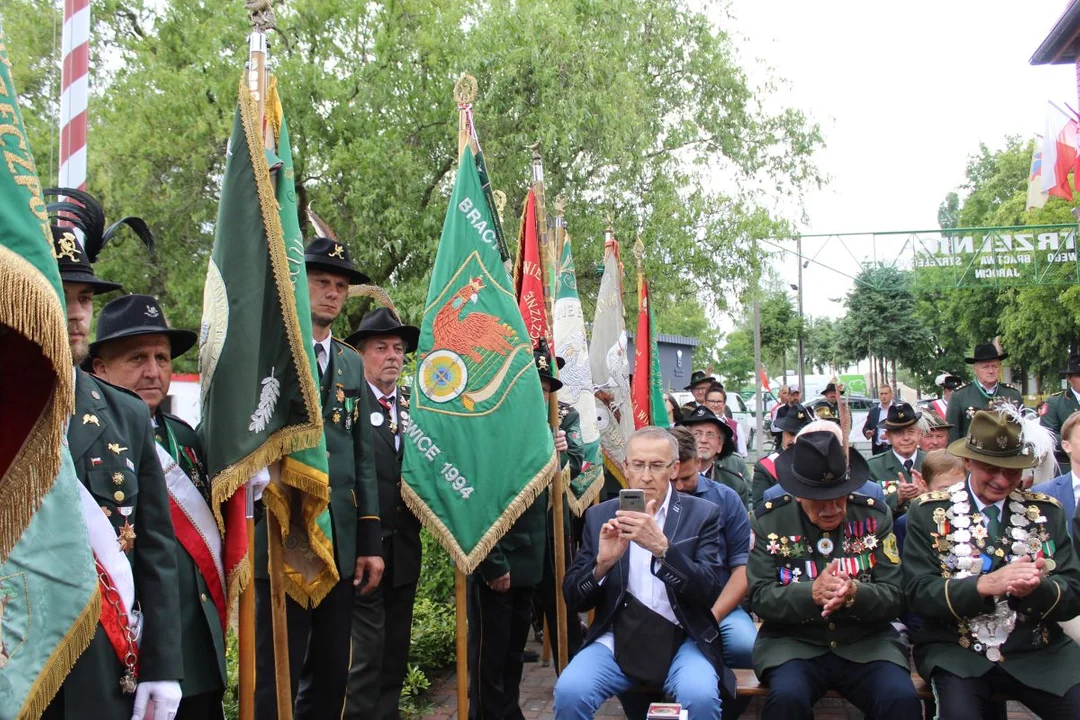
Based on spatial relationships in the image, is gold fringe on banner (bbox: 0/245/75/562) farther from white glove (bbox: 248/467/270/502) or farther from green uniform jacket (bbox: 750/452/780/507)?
green uniform jacket (bbox: 750/452/780/507)

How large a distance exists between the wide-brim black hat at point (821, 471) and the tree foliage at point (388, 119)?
9.07 meters

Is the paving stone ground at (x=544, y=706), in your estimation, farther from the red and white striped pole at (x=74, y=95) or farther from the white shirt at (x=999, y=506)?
the red and white striped pole at (x=74, y=95)

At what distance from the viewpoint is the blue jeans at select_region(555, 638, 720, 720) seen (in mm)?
4250

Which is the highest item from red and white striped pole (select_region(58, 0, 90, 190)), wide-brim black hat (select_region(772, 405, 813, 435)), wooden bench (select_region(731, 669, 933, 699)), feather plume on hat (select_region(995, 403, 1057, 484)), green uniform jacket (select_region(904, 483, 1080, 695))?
red and white striped pole (select_region(58, 0, 90, 190))

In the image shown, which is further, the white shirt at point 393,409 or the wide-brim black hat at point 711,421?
the wide-brim black hat at point 711,421

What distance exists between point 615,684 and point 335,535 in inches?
59.1

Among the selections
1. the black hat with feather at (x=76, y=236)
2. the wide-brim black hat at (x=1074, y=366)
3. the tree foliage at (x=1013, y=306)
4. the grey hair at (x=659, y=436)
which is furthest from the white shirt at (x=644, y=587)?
the tree foliage at (x=1013, y=306)

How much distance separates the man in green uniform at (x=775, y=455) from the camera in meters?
7.00

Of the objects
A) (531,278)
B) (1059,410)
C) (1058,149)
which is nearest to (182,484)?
(531,278)

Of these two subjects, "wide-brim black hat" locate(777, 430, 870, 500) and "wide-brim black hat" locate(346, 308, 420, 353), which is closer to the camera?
"wide-brim black hat" locate(777, 430, 870, 500)

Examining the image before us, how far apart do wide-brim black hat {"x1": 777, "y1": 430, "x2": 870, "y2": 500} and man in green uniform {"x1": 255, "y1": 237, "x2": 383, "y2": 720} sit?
2.04 metres

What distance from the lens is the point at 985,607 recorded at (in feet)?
14.0

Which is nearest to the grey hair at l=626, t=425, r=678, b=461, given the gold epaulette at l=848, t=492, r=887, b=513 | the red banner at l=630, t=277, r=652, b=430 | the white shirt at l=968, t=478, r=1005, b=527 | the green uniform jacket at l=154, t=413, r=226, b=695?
the gold epaulette at l=848, t=492, r=887, b=513

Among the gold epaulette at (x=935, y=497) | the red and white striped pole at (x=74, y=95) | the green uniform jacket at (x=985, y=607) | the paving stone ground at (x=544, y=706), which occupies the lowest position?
the paving stone ground at (x=544, y=706)
